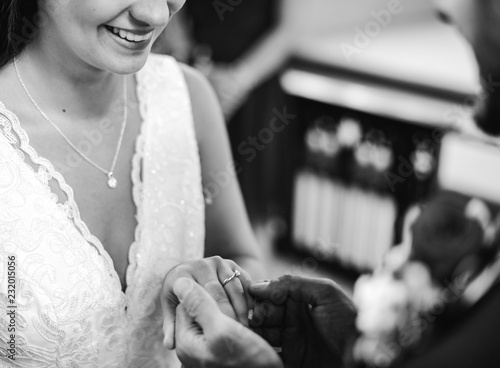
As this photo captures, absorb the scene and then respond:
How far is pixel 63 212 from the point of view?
1200mm

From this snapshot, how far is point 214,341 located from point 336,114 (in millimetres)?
1476

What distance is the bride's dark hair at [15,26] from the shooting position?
46.9 inches

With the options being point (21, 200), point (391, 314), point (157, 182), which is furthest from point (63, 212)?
point (391, 314)

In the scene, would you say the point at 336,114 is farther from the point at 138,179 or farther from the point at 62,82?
the point at 62,82

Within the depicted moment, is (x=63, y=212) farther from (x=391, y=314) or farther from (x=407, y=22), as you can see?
(x=407, y=22)

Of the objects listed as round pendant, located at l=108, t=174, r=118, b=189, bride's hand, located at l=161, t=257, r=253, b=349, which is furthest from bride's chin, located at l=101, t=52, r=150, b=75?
bride's hand, located at l=161, t=257, r=253, b=349

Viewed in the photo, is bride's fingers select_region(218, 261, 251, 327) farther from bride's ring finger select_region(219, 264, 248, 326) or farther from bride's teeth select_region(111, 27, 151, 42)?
bride's teeth select_region(111, 27, 151, 42)

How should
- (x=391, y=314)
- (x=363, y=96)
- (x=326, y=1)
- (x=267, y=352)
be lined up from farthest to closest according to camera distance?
(x=326, y=1) → (x=363, y=96) → (x=391, y=314) → (x=267, y=352)

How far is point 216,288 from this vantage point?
3.69 ft

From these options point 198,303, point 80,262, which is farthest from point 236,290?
point 80,262

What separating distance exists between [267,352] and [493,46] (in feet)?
3.57

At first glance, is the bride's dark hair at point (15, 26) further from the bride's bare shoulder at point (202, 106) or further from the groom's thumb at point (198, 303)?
the groom's thumb at point (198, 303)

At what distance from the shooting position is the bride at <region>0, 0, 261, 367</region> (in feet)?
3.70

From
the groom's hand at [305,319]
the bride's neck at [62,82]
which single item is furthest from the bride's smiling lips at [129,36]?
the groom's hand at [305,319]
